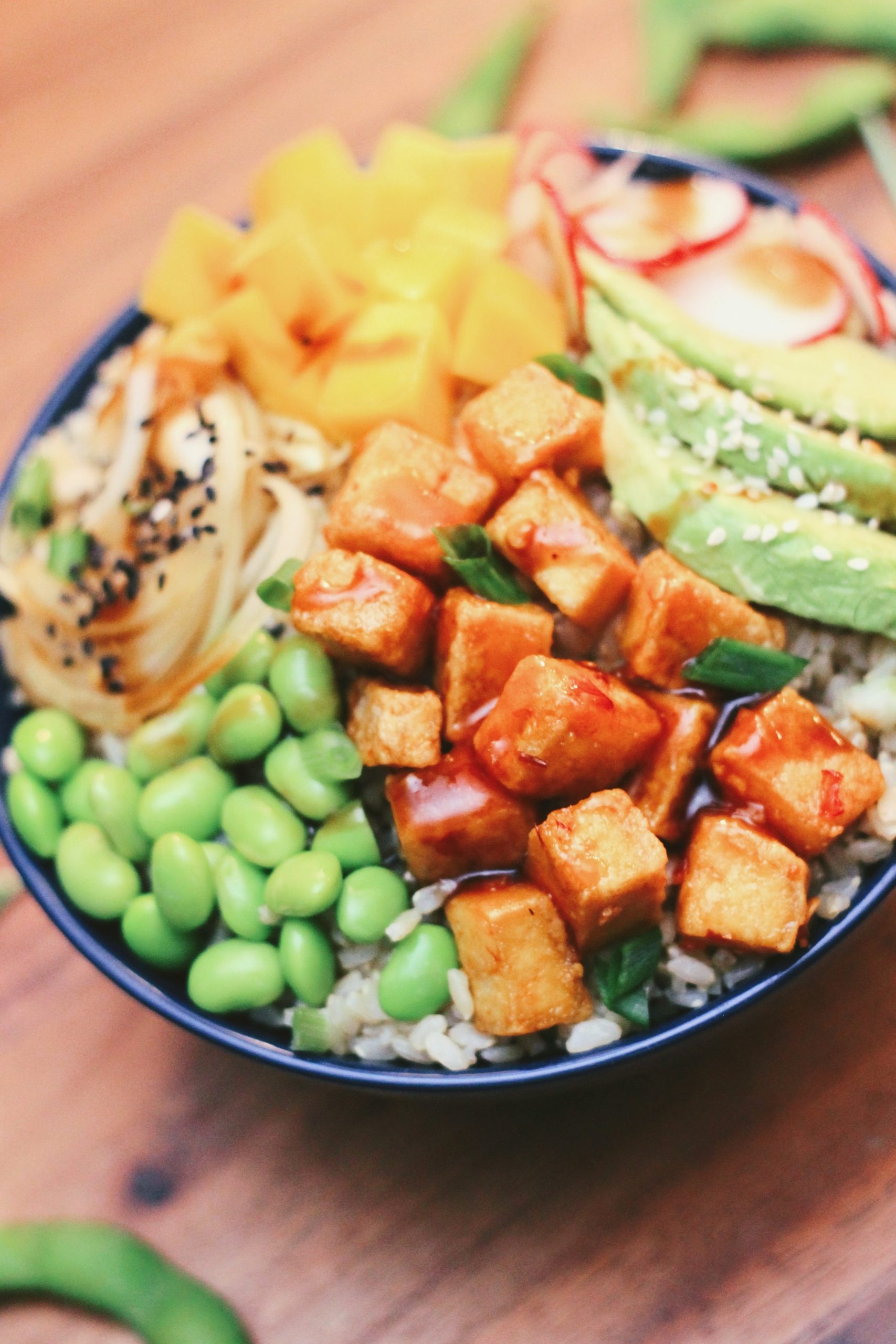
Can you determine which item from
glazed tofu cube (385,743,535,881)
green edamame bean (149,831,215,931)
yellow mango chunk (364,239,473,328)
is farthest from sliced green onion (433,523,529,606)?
green edamame bean (149,831,215,931)

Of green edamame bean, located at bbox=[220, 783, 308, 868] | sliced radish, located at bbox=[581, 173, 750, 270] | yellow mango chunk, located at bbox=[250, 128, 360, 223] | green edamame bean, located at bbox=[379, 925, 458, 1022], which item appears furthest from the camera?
yellow mango chunk, located at bbox=[250, 128, 360, 223]

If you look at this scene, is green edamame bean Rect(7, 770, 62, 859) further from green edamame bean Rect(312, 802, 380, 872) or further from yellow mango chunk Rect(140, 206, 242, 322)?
yellow mango chunk Rect(140, 206, 242, 322)

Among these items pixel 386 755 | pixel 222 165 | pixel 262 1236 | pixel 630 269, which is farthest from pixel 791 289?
pixel 262 1236

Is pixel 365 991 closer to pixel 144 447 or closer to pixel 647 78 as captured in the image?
pixel 144 447

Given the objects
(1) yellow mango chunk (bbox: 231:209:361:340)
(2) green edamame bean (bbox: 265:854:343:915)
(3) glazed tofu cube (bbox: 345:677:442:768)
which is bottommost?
(2) green edamame bean (bbox: 265:854:343:915)

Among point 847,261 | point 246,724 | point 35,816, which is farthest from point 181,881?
point 847,261
